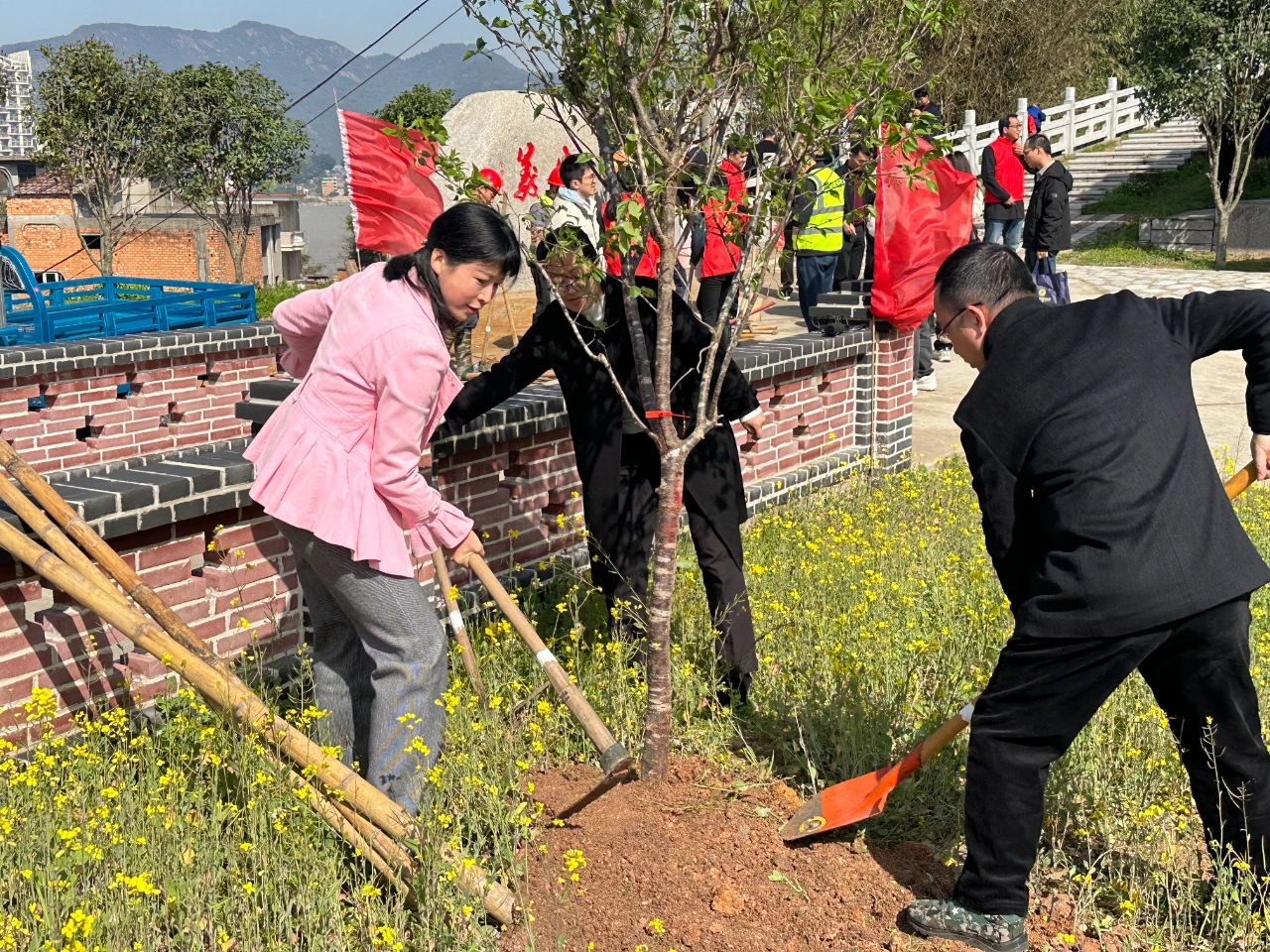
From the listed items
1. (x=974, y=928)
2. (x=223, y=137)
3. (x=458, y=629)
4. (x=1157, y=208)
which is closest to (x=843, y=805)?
(x=974, y=928)

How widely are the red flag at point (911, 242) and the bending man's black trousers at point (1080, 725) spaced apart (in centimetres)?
530

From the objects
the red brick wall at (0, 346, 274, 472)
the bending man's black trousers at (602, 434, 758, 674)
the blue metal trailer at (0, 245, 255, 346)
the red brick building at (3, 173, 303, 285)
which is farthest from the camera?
the red brick building at (3, 173, 303, 285)

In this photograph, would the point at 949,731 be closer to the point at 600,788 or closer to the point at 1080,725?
the point at 1080,725

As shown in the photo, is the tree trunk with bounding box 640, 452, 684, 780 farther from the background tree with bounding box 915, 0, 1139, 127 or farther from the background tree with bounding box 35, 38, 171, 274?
the background tree with bounding box 915, 0, 1139, 127

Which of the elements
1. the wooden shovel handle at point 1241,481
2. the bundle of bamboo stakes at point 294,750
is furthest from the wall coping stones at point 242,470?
the wooden shovel handle at point 1241,481

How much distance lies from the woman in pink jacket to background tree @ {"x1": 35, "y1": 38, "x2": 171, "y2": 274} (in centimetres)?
2711

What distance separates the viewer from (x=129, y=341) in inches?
366

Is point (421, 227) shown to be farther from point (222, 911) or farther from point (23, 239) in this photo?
point (23, 239)

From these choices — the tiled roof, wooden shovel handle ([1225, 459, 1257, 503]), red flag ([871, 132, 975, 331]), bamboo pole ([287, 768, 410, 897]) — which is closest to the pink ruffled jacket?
bamboo pole ([287, 768, 410, 897])

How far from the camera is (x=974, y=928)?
3445 mm

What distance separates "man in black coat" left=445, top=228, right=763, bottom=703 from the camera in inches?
186

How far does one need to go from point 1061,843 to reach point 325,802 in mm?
2144

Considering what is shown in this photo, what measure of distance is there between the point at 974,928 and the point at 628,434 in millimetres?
2162

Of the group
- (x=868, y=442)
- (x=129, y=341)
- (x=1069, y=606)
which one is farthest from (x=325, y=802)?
(x=129, y=341)
